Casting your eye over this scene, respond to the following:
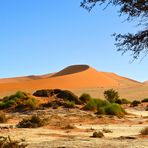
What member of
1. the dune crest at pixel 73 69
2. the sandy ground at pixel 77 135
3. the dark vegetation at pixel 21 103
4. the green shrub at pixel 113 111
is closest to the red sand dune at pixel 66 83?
the dune crest at pixel 73 69

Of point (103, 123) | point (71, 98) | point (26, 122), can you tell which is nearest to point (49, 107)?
point (71, 98)

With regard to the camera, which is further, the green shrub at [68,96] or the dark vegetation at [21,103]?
the green shrub at [68,96]

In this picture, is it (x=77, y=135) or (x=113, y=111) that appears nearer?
(x=77, y=135)

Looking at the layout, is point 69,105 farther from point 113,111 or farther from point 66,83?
point 66,83

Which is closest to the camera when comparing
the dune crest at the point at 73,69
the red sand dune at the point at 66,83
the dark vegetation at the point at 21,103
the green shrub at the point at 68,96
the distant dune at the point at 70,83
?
the dark vegetation at the point at 21,103

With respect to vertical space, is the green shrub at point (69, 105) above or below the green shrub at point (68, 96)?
below

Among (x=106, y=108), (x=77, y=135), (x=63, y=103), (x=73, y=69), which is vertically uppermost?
(x=73, y=69)

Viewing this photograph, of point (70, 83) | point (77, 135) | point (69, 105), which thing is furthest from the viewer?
point (70, 83)

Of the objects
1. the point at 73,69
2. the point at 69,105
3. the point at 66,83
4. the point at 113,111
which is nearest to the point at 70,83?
the point at 66,83

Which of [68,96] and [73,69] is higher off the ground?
[73,69]

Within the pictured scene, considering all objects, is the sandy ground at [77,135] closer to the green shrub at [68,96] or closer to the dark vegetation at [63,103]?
the dark vegetation at [63,103]

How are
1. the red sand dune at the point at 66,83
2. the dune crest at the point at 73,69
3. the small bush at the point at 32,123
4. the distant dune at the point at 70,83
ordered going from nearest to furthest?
the small bush at the point at 32,123 → the distant dune at the point at 70,83 → the red sand dune at the point at 66,83 → the dune crest at the point at 73,69

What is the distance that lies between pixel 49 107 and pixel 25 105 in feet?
6.54

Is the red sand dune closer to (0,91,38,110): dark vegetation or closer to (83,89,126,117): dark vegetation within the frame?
(0,91,38,110): dark vegetation
